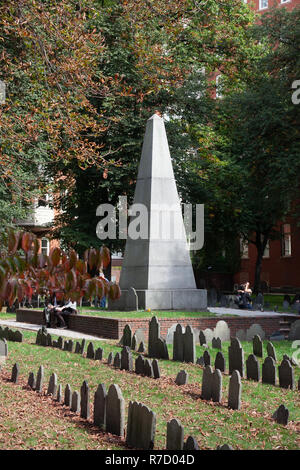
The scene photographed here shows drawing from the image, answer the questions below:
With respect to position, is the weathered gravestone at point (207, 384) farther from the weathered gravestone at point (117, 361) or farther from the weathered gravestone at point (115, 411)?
the weathered gravestone at point (117, 361)

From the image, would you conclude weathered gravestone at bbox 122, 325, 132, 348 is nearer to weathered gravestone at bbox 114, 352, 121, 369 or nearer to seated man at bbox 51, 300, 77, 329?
weathered gravestone at bbox 114, 352, 121, 369

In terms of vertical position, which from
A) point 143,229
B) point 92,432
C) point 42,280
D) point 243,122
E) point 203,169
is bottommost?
point 92,432

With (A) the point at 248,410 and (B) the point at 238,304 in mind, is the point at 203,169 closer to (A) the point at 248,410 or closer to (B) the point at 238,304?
(B) the point at 238,304

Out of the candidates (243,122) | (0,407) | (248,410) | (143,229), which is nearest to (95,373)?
(0,407)

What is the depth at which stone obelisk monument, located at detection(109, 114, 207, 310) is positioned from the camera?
19033 millimetres

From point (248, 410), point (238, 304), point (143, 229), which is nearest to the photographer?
point (248, 410)

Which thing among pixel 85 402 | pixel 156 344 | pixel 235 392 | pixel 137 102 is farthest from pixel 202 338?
pixel 137 102

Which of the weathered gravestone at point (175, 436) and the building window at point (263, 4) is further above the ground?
the building window at point (263, 4)

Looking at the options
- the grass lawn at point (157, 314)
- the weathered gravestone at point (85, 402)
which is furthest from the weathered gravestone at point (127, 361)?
the grass lawn at point (157, 314)

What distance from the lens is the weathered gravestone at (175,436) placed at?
5.91m

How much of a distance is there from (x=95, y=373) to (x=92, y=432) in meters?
3.60

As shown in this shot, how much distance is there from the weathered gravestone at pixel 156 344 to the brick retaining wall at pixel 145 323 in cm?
292
